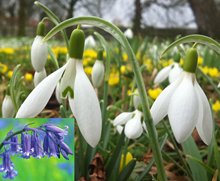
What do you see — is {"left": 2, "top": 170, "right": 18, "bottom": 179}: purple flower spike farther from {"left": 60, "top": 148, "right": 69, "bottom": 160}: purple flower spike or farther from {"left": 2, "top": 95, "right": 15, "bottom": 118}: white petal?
{"left": 2, "top": 95, "right": 15, "bottom": 118}: white petal

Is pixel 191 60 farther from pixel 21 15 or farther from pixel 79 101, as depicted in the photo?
pixel 21 15

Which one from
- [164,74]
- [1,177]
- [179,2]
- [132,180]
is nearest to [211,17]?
[179,2]

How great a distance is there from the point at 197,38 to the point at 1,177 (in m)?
0.50

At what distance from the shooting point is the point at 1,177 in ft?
1.82

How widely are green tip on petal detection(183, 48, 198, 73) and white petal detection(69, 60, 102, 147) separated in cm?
19

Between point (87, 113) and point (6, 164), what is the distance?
253 millimetres

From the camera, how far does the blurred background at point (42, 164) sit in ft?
1.83

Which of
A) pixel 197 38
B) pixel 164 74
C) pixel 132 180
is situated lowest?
pixel 132 180

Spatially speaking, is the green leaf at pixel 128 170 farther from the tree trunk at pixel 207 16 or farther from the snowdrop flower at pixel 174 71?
the tree trunk at pixel 207 16

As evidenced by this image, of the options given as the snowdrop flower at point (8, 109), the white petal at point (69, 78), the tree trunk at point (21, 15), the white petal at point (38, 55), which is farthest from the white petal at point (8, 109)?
the tree trunk at point (21, 15)

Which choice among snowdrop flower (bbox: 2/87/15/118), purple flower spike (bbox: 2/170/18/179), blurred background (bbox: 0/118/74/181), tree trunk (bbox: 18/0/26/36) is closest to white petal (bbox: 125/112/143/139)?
blurred background (bbox: 0/118/74/181)

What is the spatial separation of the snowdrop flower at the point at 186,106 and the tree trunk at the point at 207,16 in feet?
20.2

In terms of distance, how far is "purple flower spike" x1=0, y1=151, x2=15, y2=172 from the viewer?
21.9 inches

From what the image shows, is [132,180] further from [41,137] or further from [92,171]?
[41,137]
